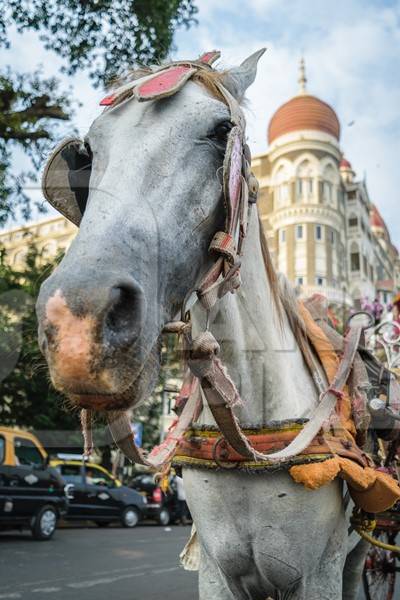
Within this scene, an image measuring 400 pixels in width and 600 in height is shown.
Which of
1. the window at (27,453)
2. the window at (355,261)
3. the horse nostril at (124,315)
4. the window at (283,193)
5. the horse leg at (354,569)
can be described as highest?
the window at (283,193)

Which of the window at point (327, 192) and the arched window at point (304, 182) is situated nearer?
the arched window at point (304, 182)

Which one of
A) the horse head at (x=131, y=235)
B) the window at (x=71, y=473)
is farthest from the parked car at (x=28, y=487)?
the horse head at (x=131, y=235)

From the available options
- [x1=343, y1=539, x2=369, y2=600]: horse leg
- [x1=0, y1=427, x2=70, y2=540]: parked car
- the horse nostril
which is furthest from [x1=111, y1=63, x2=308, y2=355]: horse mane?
[x1=0, y1=427, x2=70, y2=540]: parked car

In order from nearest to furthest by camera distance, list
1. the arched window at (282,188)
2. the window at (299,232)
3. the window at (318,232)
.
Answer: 1. the window at (299,232)
2. the window at (318,232)
3. the arched window at (282,188)

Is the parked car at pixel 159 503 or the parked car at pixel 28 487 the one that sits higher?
the parked car at pixel 28 487

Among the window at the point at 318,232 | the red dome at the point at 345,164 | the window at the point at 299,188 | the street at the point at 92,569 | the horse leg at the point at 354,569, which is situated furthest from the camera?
the red dome at the point at 345,164

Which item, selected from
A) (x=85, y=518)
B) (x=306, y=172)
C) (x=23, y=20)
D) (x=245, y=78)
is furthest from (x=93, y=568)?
(x=306, y=172)

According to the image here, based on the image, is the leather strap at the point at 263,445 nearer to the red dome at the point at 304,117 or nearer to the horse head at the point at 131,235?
the horse head at the point at 131,235

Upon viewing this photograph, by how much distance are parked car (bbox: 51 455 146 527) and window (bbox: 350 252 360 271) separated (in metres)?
33.2

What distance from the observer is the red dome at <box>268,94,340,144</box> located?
136 ft

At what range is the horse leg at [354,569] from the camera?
12.1 ft

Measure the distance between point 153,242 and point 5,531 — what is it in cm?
1301

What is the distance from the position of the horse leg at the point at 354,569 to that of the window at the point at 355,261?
4305 centimetres

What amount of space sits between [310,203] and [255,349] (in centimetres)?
3819
